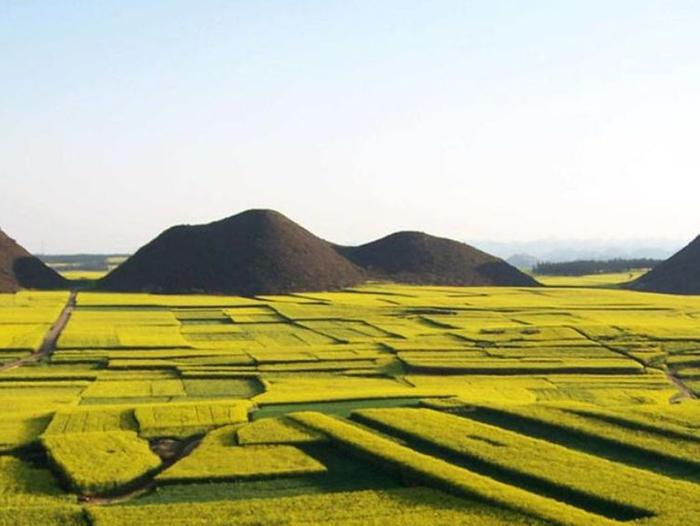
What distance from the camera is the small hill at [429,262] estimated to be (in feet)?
297

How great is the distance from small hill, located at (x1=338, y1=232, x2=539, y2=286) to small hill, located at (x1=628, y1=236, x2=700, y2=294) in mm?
11724

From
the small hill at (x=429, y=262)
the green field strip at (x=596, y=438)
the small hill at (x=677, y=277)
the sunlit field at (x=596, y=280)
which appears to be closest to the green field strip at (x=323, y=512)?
the green field strip at (x=596, y=438)

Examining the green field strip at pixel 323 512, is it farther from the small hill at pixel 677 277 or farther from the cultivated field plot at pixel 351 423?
the small hill at pixel 677 277

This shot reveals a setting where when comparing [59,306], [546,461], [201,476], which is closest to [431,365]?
[546,461]

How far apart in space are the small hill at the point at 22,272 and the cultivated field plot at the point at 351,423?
2763 centimetres

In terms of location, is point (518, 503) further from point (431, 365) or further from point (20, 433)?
point (431, 365)

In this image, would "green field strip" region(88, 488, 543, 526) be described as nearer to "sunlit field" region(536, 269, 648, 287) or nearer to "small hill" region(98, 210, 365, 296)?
"small hill" region(98, 210, 365, 296)

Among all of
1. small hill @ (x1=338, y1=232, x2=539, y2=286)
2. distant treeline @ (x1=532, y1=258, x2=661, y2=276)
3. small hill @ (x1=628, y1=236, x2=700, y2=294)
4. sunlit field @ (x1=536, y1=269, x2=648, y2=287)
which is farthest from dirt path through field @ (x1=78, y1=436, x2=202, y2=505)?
distant treeline @ (x1=532, y1=258, x2=661, y2=276)

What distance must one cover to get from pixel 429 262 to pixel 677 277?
25678mm

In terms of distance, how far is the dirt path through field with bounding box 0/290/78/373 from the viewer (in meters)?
37.4

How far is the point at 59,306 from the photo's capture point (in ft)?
197

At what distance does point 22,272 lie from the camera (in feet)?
263

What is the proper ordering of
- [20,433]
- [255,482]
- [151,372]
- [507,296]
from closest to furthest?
[255,482], [20,433], [151,372], [507,296]

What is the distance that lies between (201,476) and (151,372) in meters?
15.6
